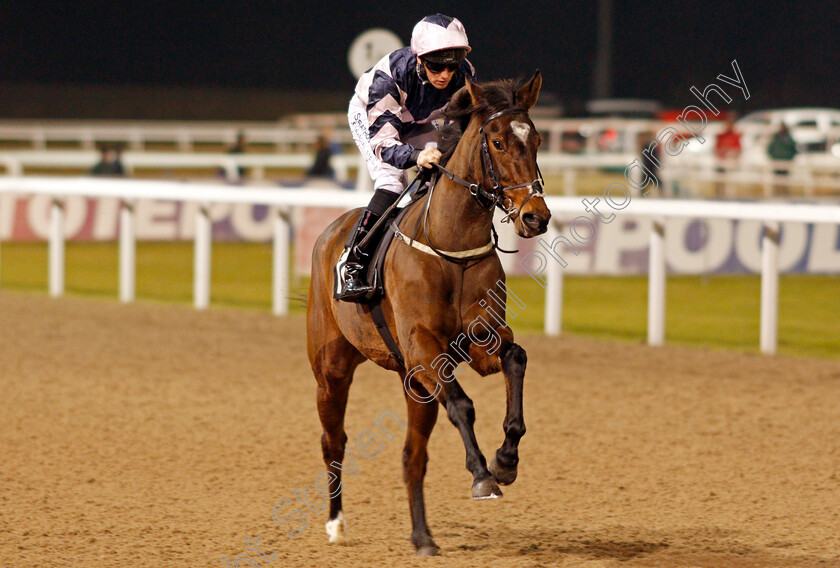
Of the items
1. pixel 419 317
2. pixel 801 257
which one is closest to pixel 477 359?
pixel 419 317

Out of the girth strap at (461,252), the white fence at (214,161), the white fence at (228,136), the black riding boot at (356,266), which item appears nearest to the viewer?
the girth strap at (461,252)

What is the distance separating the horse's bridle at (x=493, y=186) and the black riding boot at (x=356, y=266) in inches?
26.3

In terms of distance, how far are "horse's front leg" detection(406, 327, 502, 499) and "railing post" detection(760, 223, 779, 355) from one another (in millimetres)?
5246

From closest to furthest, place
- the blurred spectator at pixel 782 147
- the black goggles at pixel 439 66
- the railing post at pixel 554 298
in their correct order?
the black goggles at pixel 439 66, the railing post at pixel 554 298, the blurred spectator at pixel 782 147

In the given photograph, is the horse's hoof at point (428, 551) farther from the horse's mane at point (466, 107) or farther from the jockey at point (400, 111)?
the horse's mane at point (466, 107)

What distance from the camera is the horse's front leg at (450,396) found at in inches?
168

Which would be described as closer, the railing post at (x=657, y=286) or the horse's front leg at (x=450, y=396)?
the horse's front leg at (x=450, y=396)

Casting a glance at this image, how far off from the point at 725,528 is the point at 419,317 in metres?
1.63

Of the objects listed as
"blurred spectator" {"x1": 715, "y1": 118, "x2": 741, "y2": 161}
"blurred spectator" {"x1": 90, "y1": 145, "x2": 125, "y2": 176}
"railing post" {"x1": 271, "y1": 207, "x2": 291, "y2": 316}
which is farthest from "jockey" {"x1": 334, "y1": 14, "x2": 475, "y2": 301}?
"blurred spectator" {"x1": 715, "y1": 118, "x2": 741, "y2": 161}

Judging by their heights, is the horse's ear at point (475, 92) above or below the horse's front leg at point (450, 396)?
above

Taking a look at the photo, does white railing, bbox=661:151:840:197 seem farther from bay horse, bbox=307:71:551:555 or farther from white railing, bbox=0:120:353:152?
bay horse, bbox=307:71:551:555

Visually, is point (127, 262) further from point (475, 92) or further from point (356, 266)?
point (475, 92)

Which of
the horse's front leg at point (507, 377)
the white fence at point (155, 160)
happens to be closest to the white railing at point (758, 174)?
the white fence at point (155, 160)

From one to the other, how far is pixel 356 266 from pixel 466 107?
0.84m
